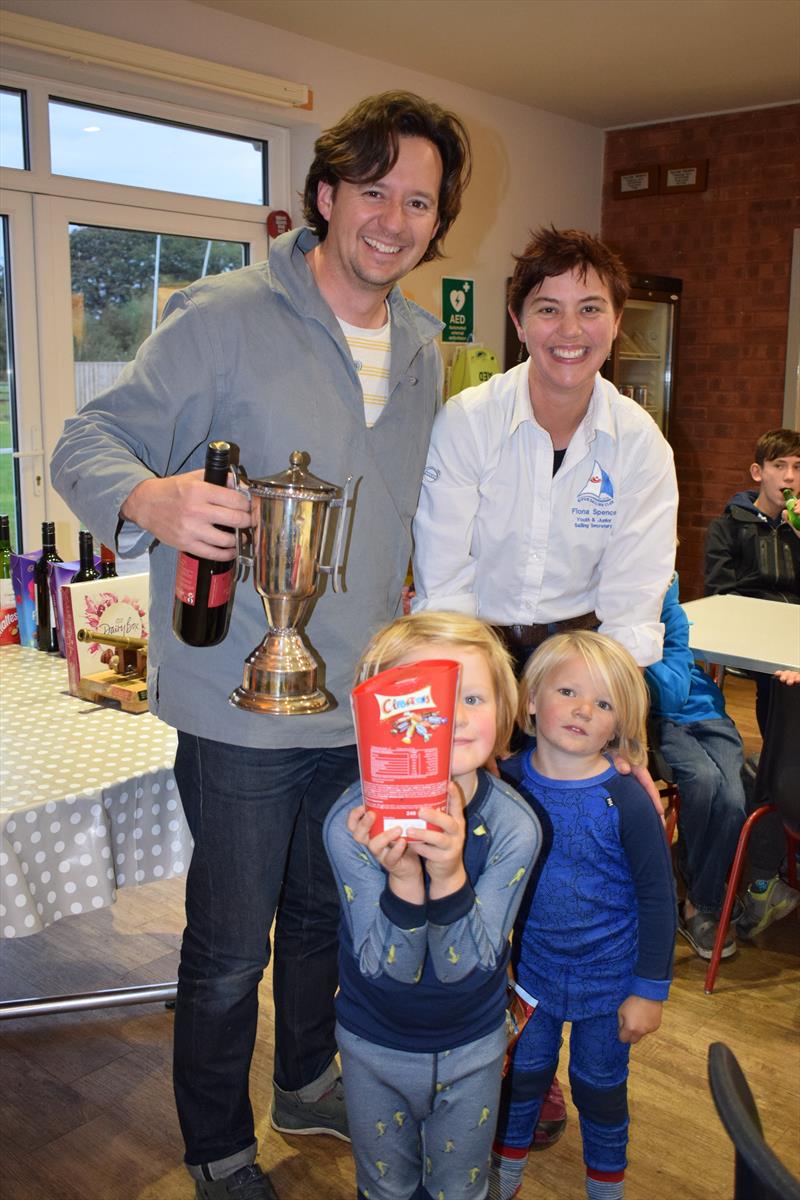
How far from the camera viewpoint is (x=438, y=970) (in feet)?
4.34

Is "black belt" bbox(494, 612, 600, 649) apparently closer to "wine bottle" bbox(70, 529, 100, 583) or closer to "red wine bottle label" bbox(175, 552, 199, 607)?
"red wine bottle label" bbox(175, 552, 199, 607)

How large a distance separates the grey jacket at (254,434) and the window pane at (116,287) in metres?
2.96

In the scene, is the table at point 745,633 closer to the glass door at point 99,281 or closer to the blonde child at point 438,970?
the blonde child at point 438,970

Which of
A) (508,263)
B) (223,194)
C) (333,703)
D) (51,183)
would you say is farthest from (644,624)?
(508,263)

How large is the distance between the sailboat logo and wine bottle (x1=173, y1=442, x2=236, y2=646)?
0.70 meters

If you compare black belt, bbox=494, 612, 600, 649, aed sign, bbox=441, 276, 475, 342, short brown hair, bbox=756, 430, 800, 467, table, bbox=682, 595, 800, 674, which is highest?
aed sign, bbox=441, 276, 475, 342

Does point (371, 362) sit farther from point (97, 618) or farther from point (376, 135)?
point (97, 618)

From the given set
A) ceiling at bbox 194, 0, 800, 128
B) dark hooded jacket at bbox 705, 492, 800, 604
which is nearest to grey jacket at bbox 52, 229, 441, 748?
dark hooded jacket at bbox 705, 492, 800, 604

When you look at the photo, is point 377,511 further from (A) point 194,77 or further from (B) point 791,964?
(A) point 194,77

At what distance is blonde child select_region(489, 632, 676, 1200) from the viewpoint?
166 cm

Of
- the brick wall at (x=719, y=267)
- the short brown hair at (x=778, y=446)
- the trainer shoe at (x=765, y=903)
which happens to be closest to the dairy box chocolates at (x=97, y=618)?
the trainer shoe at (x=765, y=903)

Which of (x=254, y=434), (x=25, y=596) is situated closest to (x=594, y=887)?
(x=254, y=434)

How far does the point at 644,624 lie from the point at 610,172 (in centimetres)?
544

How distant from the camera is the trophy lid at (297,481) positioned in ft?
4.15
